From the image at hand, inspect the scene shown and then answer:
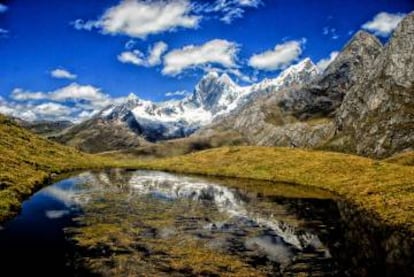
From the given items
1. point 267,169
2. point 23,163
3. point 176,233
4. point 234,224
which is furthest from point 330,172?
point 23,163

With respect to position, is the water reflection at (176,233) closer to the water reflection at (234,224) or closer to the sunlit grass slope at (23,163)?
the water reflection at (234,224)

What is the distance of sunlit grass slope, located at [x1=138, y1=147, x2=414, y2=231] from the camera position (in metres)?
72.1

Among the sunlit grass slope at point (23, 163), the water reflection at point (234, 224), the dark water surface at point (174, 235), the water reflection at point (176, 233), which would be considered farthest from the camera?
Result: the sunlit grass slope at point (23, 163)

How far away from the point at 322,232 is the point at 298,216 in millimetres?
12357

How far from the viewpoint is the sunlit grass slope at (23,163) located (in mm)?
74000

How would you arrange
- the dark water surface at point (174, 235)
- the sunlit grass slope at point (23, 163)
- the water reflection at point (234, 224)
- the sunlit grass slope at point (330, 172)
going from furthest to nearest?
1. the sunlit grass slope at point (23, 163)
2. the sunlit grass slope at point (330, 172)
3. the water reflection at point (234, 224)
4. the dark water surface at point (174, 235)

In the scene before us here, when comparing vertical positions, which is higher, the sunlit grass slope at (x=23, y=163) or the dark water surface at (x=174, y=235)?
the sunlit grass slope at (x=23, y=163)

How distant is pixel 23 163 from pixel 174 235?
241 feet

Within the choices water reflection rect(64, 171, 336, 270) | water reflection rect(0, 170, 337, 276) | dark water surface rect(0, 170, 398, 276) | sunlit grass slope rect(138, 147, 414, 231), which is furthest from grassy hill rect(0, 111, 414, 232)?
water reflection rect(64, 171, 336, 270)

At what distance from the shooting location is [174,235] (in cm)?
5469

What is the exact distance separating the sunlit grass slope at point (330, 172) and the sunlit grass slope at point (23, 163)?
112ft

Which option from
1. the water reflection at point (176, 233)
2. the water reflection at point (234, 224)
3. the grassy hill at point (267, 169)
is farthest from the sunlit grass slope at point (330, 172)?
the water reflection at point (234, 224)

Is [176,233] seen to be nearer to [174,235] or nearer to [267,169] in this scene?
[174,235]

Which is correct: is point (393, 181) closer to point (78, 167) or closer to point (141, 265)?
point (141, 265)
